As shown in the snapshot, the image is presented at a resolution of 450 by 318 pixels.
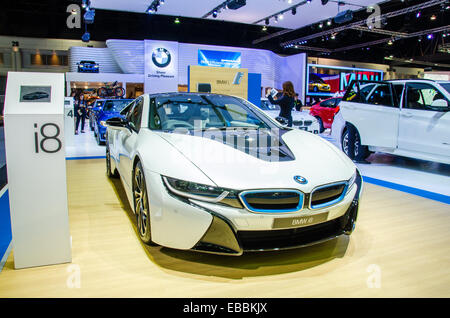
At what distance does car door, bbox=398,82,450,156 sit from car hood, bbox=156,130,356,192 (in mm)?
3104

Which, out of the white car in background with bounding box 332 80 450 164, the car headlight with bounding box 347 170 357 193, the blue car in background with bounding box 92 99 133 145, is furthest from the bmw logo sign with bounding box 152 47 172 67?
the car headlight with bounding box 347 170 357 193

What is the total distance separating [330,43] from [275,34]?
16.8ft

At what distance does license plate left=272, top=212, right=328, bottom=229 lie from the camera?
210 cm

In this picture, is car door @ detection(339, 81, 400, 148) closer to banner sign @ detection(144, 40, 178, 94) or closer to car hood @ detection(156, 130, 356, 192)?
car hood @ detection(156, 130, 356, 192)

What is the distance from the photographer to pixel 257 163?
2301mm

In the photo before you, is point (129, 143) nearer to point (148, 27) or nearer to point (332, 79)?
point (148, 27)

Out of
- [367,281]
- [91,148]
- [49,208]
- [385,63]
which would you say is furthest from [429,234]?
[385,63]

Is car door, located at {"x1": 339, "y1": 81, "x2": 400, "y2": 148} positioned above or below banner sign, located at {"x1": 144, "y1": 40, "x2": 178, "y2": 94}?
below

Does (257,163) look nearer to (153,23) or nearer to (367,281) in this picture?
(367,281)

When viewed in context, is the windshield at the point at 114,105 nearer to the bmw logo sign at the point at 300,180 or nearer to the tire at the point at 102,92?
the bmw logo sign at the point at 300,180

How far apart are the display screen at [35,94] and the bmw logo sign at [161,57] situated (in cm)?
1655

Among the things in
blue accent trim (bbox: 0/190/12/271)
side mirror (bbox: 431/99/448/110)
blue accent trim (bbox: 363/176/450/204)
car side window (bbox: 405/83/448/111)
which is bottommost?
blue accent trim (bbox: 0/190/12/271)

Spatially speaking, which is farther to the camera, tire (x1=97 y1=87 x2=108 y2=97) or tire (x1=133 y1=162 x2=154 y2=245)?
tire (x1=97 y1=87 x2=108 y2=97)

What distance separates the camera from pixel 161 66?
18328mm
